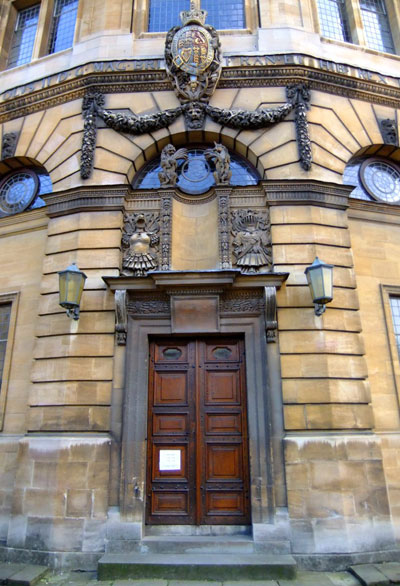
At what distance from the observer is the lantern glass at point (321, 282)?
7.98 m

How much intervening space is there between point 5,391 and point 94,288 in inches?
128

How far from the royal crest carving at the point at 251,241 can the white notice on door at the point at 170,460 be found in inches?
157

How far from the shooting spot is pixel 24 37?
43.4 feet

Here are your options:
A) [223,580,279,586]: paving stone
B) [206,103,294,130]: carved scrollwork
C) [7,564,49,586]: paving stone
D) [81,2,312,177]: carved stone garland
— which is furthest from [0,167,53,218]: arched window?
[223,580,279,586]: paving stone

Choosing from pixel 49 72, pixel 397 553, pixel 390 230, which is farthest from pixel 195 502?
pixel 49 72

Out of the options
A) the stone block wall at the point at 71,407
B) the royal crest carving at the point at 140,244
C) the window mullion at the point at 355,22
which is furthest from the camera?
the window mullion at the point at 355,22

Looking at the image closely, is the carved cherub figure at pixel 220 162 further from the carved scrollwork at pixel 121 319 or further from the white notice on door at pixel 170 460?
the white notice on door at pixel 170 460

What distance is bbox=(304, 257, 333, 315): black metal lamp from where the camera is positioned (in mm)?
7980

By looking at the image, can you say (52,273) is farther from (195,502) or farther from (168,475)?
(195,502)

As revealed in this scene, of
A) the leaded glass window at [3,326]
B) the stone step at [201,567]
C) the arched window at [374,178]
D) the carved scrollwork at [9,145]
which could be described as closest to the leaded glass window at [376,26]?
the arched window at [374,178]

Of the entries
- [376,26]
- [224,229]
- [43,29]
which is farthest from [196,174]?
[376,26]

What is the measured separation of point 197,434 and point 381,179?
26.2 feet

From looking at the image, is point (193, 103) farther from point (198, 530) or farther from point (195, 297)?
point (198, 530)

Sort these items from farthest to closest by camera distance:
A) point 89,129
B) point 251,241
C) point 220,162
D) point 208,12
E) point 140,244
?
point 208,12 → point 89,129 → point 220,162 → point 140,244 → point 251,241
